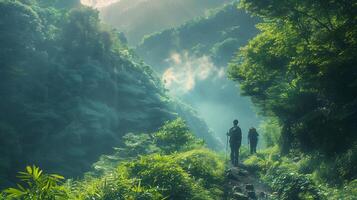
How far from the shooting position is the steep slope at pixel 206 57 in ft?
262

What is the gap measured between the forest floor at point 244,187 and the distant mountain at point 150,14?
91.9 metres

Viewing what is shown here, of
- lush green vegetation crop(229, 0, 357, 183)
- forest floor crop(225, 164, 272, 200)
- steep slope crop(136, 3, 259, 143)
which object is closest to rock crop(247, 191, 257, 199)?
forest floor crop(225, 164, 272, 200)

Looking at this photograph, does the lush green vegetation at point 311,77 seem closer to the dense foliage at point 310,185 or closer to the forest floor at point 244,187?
the dense foliage at point 310,185

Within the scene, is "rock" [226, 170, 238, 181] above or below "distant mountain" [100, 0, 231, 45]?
below

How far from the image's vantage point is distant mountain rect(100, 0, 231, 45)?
104 metres

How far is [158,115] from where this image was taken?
35.0 m

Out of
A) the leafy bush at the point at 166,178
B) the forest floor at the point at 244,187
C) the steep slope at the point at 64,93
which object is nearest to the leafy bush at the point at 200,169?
the forest floor at the point at 244,187

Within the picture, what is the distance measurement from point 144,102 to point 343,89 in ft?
81.4

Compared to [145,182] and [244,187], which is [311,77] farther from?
[145,182]

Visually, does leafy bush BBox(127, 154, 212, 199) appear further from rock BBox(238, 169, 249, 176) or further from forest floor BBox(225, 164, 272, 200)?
rock BBox(238, 169, 249, 176)

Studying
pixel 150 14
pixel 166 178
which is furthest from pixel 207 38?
pixel 166 178

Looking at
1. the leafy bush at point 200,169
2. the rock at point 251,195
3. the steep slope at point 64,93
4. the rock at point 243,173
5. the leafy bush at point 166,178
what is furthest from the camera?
the steep slope at point 64,93

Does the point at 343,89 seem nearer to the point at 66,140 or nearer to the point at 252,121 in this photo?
the point at 66,140

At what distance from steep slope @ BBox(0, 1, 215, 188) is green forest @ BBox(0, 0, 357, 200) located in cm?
9
